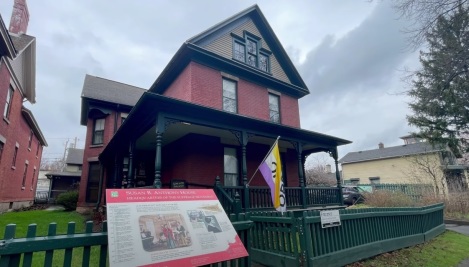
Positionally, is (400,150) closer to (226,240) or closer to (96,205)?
(96,205)

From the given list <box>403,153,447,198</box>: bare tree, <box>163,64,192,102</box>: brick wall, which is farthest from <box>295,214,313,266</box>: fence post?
<box>403,153,447,198</box>: bare tree

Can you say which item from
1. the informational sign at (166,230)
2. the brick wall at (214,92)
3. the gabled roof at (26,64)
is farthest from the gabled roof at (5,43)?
the informational sign at (166,230)

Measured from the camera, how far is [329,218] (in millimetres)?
6070

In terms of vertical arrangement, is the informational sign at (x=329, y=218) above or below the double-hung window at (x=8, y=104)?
below

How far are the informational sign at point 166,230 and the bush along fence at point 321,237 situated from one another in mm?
2499

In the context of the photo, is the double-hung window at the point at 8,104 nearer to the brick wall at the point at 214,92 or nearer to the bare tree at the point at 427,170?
the brick wall at the point at 214,92

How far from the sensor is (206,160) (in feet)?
37.8

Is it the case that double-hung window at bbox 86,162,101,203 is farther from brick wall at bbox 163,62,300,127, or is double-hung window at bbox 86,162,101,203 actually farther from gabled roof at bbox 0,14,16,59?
gabled roof at bbox 0,14,16,59

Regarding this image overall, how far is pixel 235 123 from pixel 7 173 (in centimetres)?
1611

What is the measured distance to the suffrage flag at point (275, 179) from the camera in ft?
22.7

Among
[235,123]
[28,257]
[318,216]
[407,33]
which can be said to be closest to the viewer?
[28,257]

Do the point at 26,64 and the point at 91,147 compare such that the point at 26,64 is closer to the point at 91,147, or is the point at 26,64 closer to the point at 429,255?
the point at 91,147

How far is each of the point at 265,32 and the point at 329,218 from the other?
506 inches

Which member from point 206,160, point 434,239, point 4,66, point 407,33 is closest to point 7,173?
point 4,66
